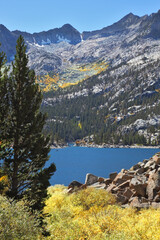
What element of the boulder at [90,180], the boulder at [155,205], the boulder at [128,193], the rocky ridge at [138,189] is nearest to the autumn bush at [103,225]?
the boulder at [155,205]

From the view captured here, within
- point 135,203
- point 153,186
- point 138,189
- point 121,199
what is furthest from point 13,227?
point 153,186

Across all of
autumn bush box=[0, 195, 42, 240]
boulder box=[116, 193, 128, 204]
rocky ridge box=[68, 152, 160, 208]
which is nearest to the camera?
autumn bush box=[0, 195, 42, 240]

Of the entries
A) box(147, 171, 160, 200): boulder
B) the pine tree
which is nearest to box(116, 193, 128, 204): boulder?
box(147, 171, 160, 200): boulder

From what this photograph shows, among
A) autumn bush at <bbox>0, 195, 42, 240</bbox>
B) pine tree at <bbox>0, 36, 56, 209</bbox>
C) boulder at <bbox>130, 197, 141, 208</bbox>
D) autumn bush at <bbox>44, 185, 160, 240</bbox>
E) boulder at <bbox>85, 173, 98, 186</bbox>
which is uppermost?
pine tree at <bbox>0, 36, 56, 209</bbox>

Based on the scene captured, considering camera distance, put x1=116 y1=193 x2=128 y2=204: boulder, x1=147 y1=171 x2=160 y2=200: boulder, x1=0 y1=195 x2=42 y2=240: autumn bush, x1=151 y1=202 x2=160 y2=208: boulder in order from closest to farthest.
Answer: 1. x1=0 y1=195 x2=42 y2=240: autumn bush
2. x1=151 y1=202 x2=160 y2=208: boulder
3. x1=147 y1=171 x2=160 y2=200: boulder
4. x1=116 y1=193 x2=128 y2=204: boulder

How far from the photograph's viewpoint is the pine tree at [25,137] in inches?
936

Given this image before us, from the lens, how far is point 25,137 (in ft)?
80.5

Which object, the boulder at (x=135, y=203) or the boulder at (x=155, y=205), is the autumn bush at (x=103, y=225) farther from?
the boulder at (x=155, y=205)

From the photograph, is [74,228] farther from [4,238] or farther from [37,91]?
[37,91]

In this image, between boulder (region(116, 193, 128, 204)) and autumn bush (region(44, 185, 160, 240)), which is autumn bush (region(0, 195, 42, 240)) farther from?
boulder (region(116, 193, 128, 204))

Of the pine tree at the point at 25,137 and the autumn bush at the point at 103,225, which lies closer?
the autumn bush at the point at 103,225

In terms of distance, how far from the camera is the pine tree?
23781 millimetres

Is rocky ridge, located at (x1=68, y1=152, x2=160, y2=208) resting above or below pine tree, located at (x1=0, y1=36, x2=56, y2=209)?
below

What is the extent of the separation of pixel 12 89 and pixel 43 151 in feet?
26.2
